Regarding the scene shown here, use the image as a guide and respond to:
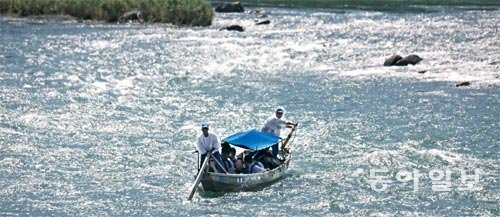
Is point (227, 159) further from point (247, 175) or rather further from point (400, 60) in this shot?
point (400, 60)

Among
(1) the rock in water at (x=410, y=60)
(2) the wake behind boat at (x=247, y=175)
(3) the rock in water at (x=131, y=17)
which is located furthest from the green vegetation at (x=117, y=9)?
(2) the wake behind boat at (x=247, y=175)

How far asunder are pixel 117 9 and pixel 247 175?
58.7 metres

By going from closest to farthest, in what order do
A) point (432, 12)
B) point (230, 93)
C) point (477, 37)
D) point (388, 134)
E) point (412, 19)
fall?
point (388, 134)
point (230, 93)
point (477, 37)
point (412, 19)
point (432, 12)

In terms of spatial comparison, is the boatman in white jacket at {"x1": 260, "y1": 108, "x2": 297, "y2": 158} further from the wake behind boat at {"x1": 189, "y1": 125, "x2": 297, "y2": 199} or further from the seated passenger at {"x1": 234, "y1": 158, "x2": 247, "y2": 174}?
the seated passenger at {"x1": 234, "y1": 158, "x2": 247, "y2": 174}

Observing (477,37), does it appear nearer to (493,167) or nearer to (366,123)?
(366,123)

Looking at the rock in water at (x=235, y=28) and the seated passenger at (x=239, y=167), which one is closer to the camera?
the seated passenger at (x=239, y=167)

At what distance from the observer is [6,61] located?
201 ft

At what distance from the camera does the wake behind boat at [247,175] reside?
3111 cm

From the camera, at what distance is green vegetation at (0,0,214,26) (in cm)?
8556

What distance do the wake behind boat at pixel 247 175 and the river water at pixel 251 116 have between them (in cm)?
42

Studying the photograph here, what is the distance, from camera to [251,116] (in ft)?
145

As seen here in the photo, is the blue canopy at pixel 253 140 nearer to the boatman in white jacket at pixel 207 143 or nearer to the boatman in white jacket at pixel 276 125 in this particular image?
the boatman in white jacket at pixel 276 125

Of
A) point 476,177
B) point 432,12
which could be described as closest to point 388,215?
point 476,177

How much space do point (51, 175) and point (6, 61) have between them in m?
29.6
